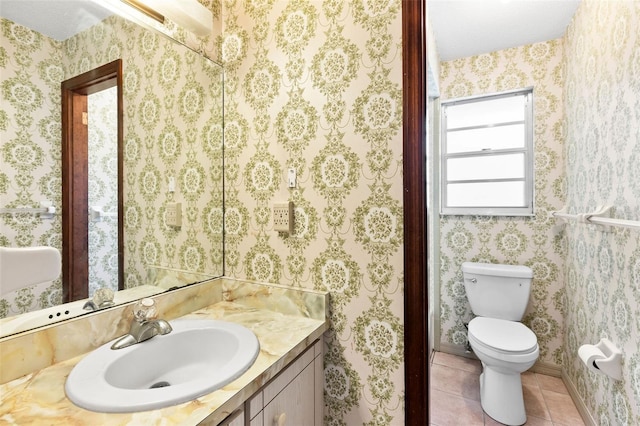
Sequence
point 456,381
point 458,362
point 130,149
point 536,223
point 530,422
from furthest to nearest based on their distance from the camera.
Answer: point 458,362
point 536,223
point 456,381
point 530,422
point 130,149

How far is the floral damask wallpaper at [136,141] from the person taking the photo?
2.25 feet

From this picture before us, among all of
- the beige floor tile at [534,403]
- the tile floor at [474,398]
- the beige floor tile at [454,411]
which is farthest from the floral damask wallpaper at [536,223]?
the beige floor tile at [454,411]

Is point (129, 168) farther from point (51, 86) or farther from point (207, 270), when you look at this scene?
point (207, 270)

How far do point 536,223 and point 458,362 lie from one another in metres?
1.17

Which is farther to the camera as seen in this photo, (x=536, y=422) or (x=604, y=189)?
(x=536, y=422)

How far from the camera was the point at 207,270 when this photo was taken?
3.92ft

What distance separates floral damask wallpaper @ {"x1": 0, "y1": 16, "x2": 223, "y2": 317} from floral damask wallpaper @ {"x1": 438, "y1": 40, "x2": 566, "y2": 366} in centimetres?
189

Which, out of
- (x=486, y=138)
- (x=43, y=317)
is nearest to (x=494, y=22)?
(x=486, y=138)

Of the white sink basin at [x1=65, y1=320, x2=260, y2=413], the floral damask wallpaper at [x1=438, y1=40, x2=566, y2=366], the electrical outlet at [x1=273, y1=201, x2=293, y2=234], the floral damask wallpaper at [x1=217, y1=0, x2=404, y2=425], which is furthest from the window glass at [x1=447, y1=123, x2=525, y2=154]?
the white sink basin at [x1=65, y1=320, x2=260, y2=413]

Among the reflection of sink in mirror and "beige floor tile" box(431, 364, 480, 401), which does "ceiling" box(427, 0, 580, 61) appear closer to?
the reflection of sink in mirror

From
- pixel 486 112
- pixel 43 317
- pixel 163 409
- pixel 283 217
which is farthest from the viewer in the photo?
pixel 486 112

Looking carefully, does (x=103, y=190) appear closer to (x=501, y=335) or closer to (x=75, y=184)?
(x=75, y=184)

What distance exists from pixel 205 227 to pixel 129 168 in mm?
357

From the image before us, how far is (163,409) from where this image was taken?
1.82ft
